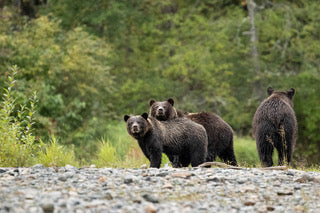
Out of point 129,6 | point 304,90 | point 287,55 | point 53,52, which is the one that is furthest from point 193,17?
point 53,52

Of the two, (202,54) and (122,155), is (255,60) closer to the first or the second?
(202,54)

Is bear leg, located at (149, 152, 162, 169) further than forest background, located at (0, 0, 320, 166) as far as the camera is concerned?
No

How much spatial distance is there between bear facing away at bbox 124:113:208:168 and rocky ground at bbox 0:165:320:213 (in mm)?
1551

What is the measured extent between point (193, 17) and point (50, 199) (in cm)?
2326

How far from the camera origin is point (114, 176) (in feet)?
21.4

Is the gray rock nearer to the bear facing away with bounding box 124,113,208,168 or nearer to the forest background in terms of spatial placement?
the bear facing away with bounding box 124,113,208,168

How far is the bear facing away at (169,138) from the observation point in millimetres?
8688

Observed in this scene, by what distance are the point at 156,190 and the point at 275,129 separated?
4.11 metres

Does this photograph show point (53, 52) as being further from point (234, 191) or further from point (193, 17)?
point (234, 191)

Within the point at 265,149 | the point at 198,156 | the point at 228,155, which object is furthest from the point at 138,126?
the point at 228,155

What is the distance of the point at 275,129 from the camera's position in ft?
30.9

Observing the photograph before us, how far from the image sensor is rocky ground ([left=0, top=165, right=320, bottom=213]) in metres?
5.06

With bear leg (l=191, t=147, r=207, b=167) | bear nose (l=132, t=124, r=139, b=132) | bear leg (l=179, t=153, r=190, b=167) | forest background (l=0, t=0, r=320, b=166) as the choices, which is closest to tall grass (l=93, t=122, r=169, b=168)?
bear leg (l=179, t=153, r=190, b=167)

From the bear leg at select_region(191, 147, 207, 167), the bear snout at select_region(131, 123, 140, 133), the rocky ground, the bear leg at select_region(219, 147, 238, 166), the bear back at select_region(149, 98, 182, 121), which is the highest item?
the bear back at select_region(149, 98, 182, 121)
